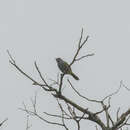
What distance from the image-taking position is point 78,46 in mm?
4348

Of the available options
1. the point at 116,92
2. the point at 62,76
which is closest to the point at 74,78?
the point at 116,92

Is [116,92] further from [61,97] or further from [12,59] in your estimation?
[12,59]

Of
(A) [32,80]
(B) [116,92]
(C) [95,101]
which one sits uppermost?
(B) [116,92]

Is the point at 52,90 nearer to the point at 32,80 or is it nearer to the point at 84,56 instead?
the point at 32,80

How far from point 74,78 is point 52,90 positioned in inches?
209

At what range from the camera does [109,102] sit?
4645mm

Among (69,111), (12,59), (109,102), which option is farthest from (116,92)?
(12,59)

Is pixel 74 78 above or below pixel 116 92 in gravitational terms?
above

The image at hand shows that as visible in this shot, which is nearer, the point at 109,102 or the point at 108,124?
the point at 108,124

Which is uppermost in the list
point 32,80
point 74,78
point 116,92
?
point 74,78

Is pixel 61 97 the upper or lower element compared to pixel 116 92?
lower

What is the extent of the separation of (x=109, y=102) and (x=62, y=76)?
694 mm

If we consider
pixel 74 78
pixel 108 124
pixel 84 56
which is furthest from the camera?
pixel 74 78

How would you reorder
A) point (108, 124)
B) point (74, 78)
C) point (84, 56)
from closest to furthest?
point (108, 124) < point (84, 56) < point (74, 78)
